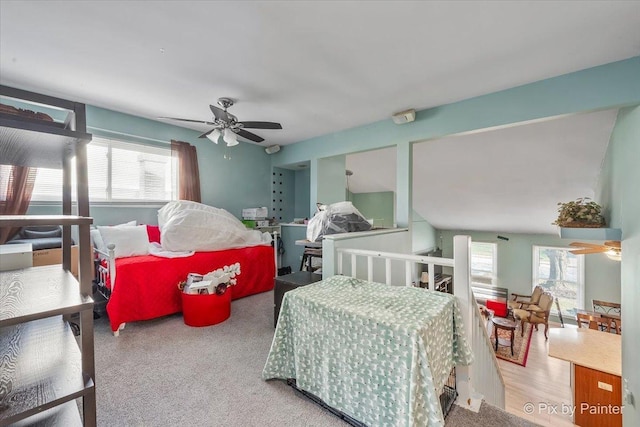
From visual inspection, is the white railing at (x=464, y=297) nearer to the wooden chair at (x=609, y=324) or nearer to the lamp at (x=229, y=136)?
the lamp at (x=229, y=136)

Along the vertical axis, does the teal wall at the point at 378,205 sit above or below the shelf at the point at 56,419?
above

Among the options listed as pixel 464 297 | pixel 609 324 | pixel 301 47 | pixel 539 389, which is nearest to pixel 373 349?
pixel 464 297

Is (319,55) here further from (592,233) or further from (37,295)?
(592,233)

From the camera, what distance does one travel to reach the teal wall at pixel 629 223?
6.89 feet

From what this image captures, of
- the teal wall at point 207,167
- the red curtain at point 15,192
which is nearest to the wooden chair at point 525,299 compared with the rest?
the teal wall at point 207,167

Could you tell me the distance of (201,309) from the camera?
2.64 m

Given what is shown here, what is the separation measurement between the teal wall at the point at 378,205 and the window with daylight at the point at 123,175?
4541 millimetres

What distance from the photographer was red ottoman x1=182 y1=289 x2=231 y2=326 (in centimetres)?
264

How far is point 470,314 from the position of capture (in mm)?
1604

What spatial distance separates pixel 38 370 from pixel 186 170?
351cm

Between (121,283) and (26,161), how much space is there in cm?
171

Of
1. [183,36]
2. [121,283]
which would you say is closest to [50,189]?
[121,283]

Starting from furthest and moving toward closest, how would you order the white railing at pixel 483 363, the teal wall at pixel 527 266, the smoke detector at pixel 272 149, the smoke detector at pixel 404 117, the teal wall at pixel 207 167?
the teal wall at pixel 527 266 → the smoke detector at pixel 272 149 → the teal wall at pixel 207 167 → the smoke detector at pixel 404 117 → the white railing at pixel 483 363

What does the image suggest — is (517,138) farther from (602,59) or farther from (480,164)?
(602,59)
